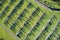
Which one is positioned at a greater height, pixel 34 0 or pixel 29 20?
pixel 34 0

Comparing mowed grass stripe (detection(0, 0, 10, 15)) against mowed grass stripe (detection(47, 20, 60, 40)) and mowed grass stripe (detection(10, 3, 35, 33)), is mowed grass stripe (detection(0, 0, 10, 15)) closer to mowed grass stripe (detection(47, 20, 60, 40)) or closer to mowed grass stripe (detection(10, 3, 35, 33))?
mowed grass stripe (detection(10, 3, 35, 33))

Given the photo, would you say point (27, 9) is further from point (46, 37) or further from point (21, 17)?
point (46, 37)

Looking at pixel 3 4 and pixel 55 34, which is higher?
pixel 3 4

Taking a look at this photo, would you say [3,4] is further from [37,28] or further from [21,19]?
[37,28]

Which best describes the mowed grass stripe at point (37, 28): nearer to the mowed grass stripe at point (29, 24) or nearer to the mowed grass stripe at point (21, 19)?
the mowed grass stripe at point (29, 24)

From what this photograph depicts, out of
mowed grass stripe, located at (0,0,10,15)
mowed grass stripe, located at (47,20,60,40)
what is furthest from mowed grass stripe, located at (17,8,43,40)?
mowed grass stripe, located at (0,0,10,15)

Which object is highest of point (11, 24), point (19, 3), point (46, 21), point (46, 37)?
point (19, 3)

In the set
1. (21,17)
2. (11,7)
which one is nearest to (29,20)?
(21,17)

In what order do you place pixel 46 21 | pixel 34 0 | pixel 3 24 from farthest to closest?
1. pixel 34 0
2. pixel 46 21
3. pixel 3 24

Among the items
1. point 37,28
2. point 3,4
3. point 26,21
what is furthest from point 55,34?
point 3,4

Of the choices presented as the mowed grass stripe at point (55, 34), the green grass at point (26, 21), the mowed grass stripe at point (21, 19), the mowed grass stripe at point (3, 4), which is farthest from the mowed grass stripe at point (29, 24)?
the mowed grass stripe at point (3, 4)

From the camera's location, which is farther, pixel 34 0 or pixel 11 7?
pixel 34 0
